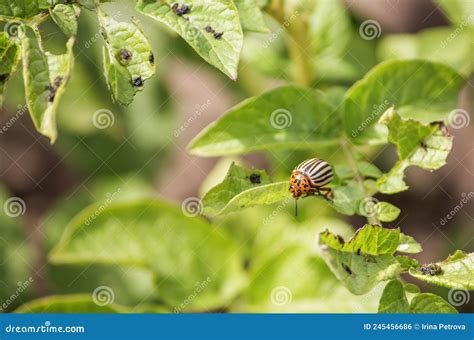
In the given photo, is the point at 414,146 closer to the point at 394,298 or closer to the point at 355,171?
the point at 355,171

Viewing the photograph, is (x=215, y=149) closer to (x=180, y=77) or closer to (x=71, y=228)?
(x=71, y=228)

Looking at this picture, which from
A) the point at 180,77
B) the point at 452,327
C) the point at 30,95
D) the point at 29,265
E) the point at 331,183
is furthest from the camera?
the point at 180,77

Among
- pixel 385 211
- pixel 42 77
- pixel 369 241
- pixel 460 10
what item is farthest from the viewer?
pixel 460 10

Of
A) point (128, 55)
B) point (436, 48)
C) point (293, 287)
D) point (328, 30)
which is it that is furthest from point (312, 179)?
point (436, 48)

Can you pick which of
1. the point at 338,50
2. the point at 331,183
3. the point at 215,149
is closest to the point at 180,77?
the point at 338,50

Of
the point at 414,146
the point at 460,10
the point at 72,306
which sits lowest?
the point at 72,306

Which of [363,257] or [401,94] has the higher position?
[401,94]

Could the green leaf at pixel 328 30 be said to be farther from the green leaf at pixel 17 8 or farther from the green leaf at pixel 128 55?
the green leaf at pixel 17 8
